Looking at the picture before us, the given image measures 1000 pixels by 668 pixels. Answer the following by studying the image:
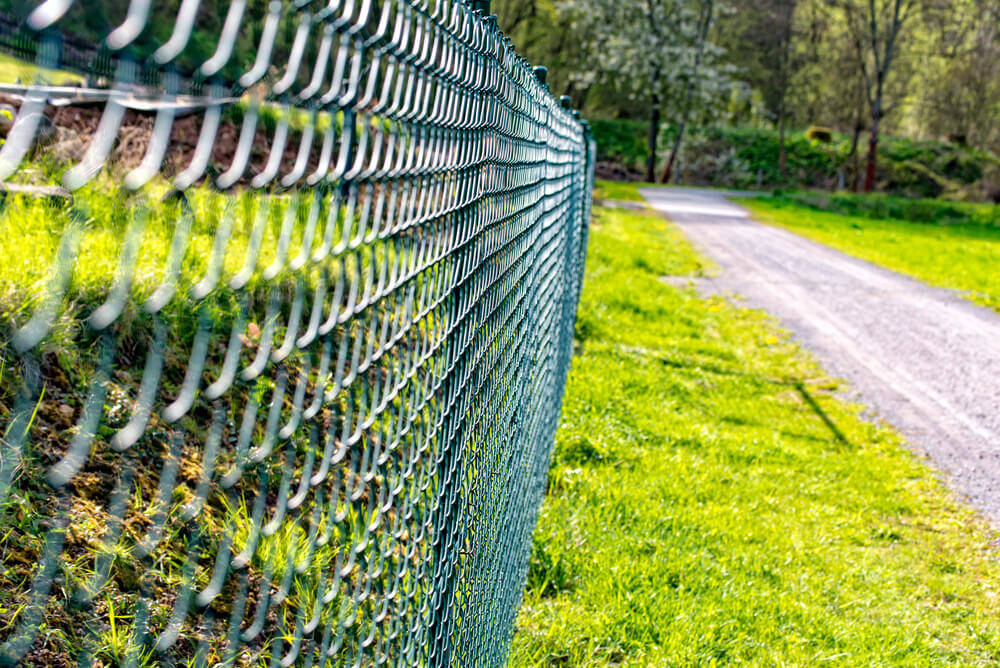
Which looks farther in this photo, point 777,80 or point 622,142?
point 622,142

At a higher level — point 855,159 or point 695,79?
point 695,79

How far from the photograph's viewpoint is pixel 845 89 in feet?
131

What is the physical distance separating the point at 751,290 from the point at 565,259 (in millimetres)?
6945

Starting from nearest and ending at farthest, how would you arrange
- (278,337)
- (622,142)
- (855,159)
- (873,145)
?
(278,337), (873,145), (855,159), (622,142)

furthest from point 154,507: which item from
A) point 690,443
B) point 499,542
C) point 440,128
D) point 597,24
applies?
point 597,24

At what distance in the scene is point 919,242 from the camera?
17359mm

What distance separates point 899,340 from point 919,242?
31.9 ft

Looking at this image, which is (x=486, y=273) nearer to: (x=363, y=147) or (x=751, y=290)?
(x=363, y=147)

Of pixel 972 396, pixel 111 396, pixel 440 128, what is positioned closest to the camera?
pixel 440 128

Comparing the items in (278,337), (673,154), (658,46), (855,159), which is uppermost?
(658,46)

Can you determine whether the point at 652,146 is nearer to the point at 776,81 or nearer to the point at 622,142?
the point at 622,142

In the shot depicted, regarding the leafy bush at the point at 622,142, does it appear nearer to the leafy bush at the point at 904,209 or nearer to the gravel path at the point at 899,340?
the leafy bush at the point at 904,209

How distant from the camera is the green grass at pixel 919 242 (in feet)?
42.0

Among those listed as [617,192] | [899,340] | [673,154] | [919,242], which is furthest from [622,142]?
[899,340]
